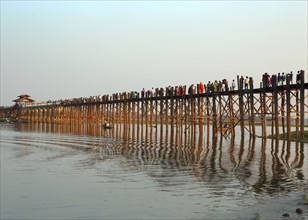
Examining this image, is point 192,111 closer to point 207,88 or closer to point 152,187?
point 207,88

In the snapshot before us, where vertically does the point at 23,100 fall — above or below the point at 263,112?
above

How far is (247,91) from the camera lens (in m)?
31.8

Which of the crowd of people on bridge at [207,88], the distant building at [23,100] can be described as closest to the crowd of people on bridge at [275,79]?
the crowd of people on bridge at [207,88]

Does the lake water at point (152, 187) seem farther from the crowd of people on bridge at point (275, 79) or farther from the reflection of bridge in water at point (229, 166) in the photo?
the crowd of people on bridge at point (275, 79)

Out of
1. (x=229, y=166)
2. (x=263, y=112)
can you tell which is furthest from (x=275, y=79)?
(x=229, y=166)

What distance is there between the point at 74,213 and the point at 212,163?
9.37 metres

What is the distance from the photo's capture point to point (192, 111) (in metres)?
40.0

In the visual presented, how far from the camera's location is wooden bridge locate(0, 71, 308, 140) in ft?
93.9

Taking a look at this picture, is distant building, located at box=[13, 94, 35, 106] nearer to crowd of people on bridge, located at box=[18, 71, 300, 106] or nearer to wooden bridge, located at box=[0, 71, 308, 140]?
wooden bridge, located at box=[0, 71, 308, 140]

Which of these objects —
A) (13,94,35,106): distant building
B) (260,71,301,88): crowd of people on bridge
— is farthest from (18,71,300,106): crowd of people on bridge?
(13,94,35,106): distant building

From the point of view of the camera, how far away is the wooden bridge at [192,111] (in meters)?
28.6

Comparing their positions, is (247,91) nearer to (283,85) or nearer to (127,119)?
(283,85)

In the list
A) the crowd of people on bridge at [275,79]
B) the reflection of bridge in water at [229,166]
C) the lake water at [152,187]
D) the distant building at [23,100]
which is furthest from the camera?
the distant building at [23,100]

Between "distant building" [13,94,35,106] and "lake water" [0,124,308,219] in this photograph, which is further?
"distant building" [13,94,35,106]
